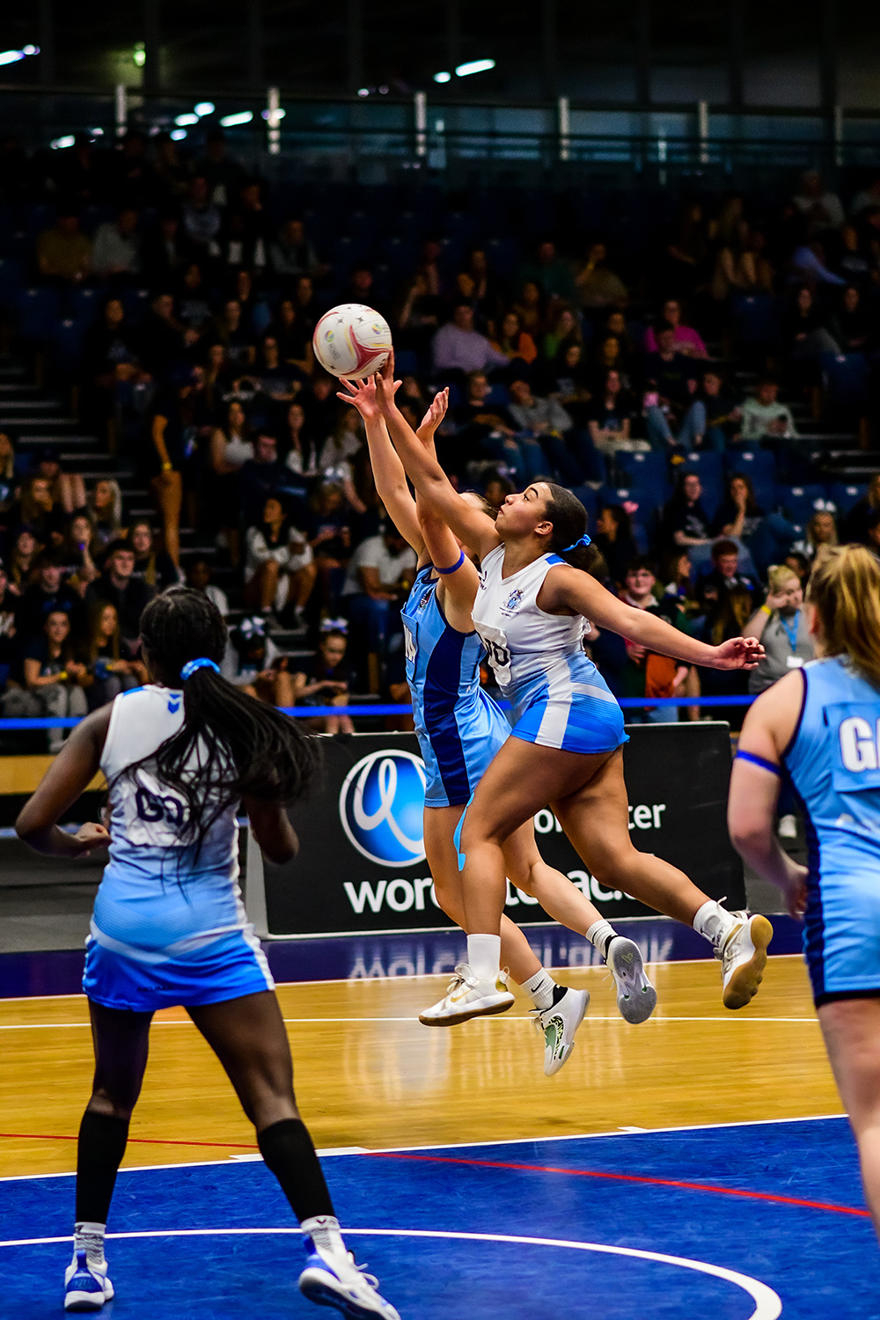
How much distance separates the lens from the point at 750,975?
621 centimetres

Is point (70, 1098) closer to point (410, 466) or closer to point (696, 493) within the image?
point (410, 466)

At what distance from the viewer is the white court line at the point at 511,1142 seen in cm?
633

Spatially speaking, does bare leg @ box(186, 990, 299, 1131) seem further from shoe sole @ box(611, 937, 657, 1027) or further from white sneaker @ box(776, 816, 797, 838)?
white sneaker @ box(776, 816, 797, 838)

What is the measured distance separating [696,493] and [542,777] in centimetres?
1042

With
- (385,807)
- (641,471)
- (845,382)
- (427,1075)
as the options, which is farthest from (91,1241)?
(845,382)

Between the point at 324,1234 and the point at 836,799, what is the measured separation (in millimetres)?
1493

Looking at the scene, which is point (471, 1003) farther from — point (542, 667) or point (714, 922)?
point (542, 667)

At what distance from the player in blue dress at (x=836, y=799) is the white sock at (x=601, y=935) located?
268 centimetres

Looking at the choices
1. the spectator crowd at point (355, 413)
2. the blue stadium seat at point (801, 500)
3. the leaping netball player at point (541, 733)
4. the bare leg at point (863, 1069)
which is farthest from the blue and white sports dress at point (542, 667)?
the blue stadium seat at point (801, 500)

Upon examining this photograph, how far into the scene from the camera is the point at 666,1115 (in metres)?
7.07

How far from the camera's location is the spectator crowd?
48.0 feet

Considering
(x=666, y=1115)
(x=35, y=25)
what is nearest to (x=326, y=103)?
(x=35, y=25)

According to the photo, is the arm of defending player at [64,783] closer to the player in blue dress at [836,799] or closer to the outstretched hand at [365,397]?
the player in blue dress at [836,799]

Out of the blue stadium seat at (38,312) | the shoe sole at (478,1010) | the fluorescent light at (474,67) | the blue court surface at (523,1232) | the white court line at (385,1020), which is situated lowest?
the white court line at (385,1020)
